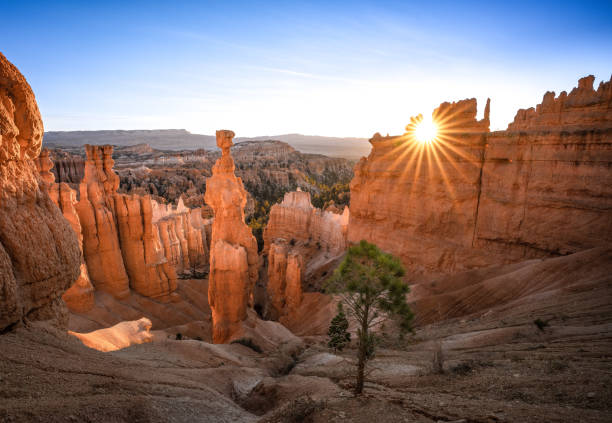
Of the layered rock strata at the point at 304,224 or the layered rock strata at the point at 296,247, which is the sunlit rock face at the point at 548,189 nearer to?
the layered rock strata at the point at 296,247

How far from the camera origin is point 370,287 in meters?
6.95

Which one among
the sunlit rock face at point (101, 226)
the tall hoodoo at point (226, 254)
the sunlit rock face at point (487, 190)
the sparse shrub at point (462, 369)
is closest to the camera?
the sparse shrub at point (462, 369)

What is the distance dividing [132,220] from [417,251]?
61.9 ft

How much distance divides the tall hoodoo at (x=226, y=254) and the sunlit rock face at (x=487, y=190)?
1060cm

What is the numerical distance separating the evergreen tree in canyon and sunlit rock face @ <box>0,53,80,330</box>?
5564 millimetres

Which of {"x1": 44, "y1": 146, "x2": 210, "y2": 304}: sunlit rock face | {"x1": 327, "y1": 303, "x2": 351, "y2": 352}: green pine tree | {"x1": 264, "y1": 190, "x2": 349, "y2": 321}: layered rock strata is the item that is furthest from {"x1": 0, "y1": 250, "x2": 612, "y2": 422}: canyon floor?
{"x1": 264, "y1": 190, "x2": 349, "y2": 321}: layered rock strata

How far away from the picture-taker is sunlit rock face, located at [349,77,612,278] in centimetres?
1542

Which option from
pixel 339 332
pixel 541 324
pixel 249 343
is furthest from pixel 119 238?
pixel 541 324

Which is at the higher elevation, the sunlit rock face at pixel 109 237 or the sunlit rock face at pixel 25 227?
the sunlit rock face at pixel 25 227

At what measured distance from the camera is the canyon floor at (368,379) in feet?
16.8

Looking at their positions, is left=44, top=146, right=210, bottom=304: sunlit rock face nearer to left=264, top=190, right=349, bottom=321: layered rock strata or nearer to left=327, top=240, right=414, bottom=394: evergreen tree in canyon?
left=264, top=190, right=349, bottom=321: layered rock strata

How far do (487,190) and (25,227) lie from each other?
20102 mm

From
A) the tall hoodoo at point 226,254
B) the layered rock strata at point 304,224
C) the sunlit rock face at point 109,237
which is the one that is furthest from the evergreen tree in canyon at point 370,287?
the layered rock strata at point 304,224

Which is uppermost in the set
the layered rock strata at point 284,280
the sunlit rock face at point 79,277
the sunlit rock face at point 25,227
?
the sunlit rock face at point 25,227
